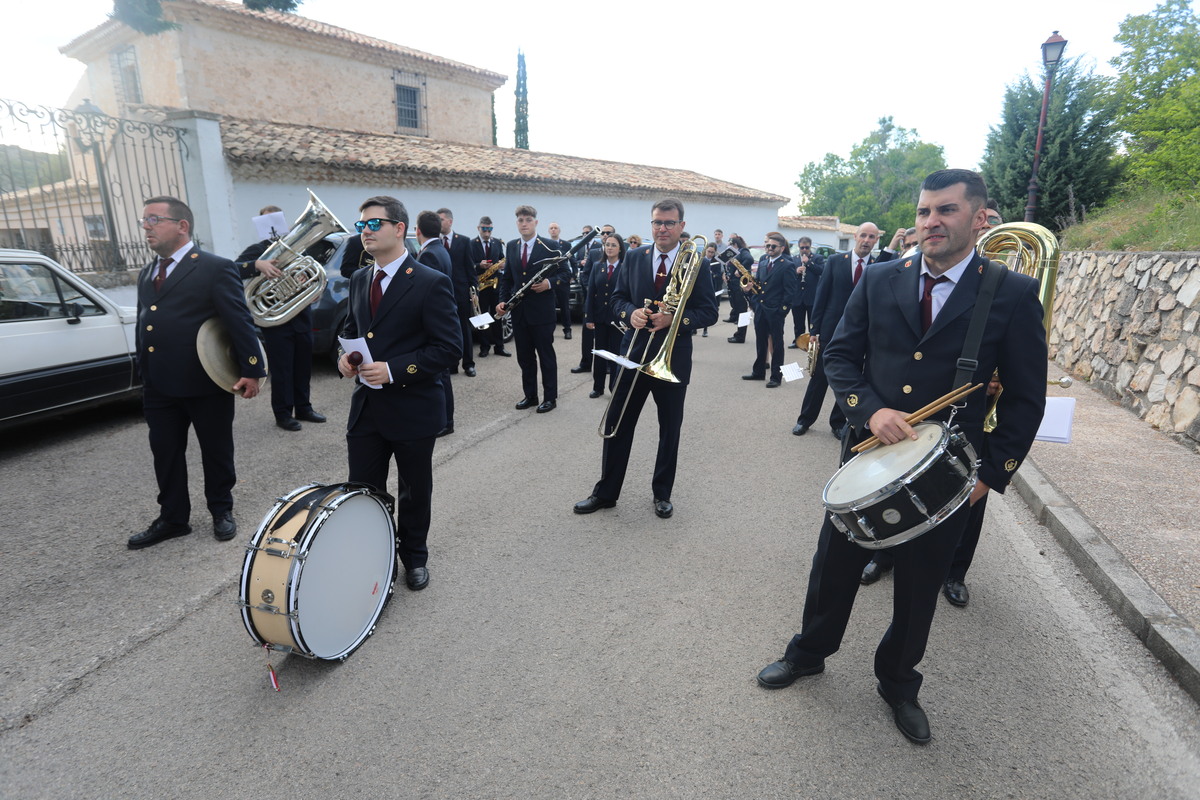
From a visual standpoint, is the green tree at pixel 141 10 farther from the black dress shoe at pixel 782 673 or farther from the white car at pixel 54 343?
the black dress shoe at pixel 782 673

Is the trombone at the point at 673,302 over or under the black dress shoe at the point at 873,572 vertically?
over

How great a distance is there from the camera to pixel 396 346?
3223mm

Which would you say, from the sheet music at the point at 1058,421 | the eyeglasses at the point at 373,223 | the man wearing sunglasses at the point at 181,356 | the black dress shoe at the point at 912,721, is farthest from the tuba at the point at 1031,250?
the man wearing sunglasses at the point at 181,356

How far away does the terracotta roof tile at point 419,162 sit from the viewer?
12766 mm

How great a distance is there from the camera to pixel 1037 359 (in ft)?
7.15

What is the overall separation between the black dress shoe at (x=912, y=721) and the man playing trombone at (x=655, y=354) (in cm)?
213

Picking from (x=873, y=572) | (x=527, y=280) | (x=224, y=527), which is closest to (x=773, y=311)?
(x=527, y=280)

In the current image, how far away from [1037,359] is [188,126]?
43.6ft

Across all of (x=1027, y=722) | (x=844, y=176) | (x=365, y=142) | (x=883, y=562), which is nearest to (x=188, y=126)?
(x=365, y=142)

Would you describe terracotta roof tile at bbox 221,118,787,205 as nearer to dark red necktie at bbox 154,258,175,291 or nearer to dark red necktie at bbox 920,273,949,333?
dark red necktie at bbox 154,258,175,291

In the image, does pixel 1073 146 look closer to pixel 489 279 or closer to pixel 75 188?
pixel 489 279

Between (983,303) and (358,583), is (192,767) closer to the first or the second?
(358,583)

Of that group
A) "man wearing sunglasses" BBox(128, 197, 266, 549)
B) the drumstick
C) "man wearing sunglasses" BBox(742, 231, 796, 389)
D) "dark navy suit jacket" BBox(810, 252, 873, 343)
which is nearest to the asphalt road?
"man wearing sunglasses" BBox(128, 197, 266, 549)

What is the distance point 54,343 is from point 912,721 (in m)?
6.93
